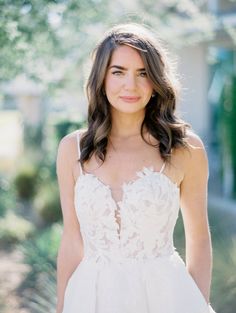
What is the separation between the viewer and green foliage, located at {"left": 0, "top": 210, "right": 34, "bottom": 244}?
860cm

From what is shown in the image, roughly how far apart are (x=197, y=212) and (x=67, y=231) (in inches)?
22.7

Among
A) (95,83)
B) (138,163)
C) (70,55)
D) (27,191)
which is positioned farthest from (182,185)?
(27,191)

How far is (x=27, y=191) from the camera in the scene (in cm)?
1189

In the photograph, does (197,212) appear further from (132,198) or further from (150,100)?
(150,100)

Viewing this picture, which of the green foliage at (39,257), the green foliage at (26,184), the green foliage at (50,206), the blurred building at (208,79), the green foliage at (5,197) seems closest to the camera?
the green foliage at (39,257)

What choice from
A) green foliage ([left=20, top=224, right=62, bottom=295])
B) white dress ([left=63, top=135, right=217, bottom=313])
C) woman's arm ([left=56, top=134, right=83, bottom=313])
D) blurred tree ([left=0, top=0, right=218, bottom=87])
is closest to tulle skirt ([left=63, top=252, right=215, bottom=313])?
white dress ([left=63, top=135, right=217, bottom=313])

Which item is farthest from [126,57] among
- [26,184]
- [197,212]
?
[26,184]

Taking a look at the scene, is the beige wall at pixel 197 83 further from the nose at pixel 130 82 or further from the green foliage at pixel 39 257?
the nose at pixel 130 82

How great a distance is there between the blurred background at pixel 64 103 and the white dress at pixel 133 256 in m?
0.95

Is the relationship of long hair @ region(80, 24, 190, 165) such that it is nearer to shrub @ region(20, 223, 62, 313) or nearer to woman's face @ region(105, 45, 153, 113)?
woman's face @ region(105, 45, 153, 113)

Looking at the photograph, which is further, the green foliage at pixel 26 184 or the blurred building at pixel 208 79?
the blurred building at pixel 208 79

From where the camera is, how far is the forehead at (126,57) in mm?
2766

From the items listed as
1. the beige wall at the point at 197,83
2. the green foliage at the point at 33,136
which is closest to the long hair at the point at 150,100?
the green foliage at the point at 33,136

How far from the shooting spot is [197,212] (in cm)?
286
